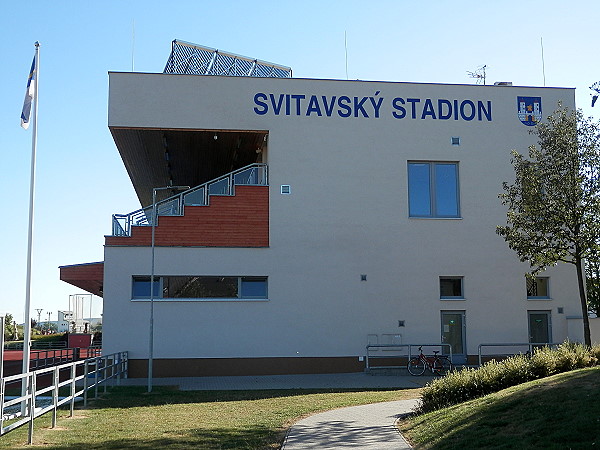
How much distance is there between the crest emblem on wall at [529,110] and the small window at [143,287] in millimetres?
15642

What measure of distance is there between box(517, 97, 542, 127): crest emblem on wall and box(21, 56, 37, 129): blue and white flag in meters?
19.4

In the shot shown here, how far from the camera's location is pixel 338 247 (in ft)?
88.4

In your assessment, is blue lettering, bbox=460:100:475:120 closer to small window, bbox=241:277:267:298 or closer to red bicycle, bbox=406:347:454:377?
red bicycle, bbox=406:347:454:377

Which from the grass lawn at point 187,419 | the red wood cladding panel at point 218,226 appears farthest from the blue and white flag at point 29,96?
the red wood cladding panel at point 218,226

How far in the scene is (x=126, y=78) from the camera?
87.2 ft

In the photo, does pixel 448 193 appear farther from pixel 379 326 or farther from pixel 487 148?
pixel 379 326

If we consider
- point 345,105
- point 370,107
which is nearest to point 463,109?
point 370,107

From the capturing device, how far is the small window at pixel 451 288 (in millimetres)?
27578

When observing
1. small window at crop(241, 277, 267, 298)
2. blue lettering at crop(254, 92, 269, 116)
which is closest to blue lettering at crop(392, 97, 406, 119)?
blue lettering at crop(254, 92, 269, 116)

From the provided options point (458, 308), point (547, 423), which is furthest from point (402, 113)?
point (547, 423)

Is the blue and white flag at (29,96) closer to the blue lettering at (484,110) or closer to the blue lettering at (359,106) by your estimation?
the blue lettering at (359,106)

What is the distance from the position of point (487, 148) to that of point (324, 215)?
23.4ft

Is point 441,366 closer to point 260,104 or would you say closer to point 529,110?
point 529,110

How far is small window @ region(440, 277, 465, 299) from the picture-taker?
90.5 ft
